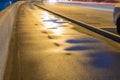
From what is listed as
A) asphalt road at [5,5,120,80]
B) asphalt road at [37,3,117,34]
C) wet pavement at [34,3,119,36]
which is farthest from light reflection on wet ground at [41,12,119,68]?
asphalt road at [37,3,117,34]

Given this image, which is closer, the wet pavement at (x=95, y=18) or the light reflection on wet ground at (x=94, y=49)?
the light reflection on wet ground at (x=94, y=49)

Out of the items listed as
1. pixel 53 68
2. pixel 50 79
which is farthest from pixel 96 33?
pixel 50 79

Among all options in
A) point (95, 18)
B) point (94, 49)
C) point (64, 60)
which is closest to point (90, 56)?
point (64, 60)

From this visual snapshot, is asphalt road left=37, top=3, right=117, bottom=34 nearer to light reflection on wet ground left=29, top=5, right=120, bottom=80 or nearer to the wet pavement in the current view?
the wet pavement

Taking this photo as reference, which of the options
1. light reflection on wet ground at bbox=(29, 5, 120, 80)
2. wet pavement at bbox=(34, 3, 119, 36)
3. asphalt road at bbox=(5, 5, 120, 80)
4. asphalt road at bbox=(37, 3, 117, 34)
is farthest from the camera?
asphalt road at bbox=(37, 3, 117, 34)

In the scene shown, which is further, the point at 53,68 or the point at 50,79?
the point at 53,68

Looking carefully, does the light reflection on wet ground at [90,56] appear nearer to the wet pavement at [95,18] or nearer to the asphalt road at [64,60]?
the asphalt road at [64,60]

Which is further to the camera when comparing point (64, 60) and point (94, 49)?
point (94, 49)

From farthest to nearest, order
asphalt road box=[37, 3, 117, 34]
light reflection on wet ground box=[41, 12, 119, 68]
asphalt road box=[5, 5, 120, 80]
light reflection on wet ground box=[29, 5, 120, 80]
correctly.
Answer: asphalt road box=[37, 3, 117, 34] → light reflection on wet ground box=[41, 12, 119, 68] → light reflection on wet ground box=[29, 5, 120, 80] → asphalt road box=[5, 5, 120, 80]

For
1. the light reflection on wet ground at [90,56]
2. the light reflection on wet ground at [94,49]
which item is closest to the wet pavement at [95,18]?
the light reflection on wet ground at [94,49]

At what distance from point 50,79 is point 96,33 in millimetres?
9014

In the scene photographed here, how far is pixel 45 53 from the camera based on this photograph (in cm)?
1052

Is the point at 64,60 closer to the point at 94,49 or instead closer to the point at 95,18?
the point at 94,49

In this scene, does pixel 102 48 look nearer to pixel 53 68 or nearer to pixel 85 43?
pixel 85 43
